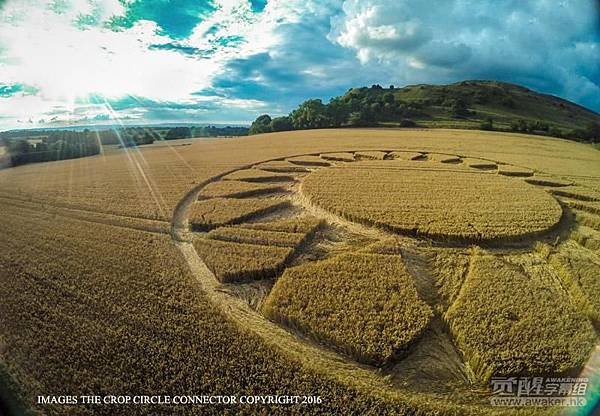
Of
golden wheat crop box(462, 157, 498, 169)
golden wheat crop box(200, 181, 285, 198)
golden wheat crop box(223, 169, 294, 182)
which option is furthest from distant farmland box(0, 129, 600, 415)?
golden wheat crop box(462, 157, 498, 169)

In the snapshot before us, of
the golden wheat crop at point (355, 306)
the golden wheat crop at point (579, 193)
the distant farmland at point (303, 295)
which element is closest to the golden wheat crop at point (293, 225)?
the distant farmland at point (303, 295)

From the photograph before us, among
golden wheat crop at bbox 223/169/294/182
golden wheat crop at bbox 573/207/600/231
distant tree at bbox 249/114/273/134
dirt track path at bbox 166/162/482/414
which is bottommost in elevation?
dirt track path at bbox 166/162/482/414

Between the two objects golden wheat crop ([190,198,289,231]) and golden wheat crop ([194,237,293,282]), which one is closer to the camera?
golden wheat crop ([194,237,293,282])

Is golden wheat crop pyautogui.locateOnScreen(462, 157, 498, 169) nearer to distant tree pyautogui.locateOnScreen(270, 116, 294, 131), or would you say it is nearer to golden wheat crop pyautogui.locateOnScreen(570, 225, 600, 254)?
golden wheat crop pyautogui.locateOnScreen(570, 225, 600, 254)

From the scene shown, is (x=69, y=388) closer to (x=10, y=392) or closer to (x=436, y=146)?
(x=10, y=392)

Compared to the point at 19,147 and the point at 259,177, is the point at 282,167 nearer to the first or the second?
the point at 259,177

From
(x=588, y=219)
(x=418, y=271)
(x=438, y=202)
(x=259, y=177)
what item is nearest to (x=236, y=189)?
(x=259, y=177)

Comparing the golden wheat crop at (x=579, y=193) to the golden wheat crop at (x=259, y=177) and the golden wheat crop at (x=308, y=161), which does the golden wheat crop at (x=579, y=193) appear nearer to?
the golden wheat crop at (x=308, y=161)

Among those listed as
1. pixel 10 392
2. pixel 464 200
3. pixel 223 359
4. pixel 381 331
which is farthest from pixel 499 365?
pixel 464 200

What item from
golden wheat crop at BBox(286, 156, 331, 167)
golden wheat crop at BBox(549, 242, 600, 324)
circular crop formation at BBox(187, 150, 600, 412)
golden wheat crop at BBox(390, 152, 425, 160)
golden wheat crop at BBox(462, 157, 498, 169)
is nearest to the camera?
circular crop formation at BBox(187, 150, 600, 412)
